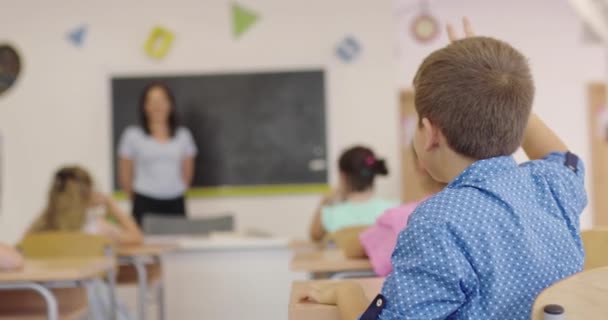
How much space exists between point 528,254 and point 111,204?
3.53 meters

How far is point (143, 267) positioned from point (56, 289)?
778 millimetres

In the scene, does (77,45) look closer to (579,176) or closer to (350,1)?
(350,1)

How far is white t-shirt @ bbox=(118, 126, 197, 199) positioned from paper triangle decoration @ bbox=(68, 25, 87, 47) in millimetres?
847

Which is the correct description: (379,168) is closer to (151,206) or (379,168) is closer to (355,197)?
(355,197)

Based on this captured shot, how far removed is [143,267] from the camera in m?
4.04

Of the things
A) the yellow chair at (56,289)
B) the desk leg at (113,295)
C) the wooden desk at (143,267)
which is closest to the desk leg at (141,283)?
the wooden desk at (143,267)

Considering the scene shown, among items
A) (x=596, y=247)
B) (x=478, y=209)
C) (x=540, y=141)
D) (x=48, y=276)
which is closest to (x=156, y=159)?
(x=48, y=276)

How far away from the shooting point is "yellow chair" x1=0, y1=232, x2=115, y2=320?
3.06 metres

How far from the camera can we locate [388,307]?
1191 mm

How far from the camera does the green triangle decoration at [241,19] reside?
5680 mm

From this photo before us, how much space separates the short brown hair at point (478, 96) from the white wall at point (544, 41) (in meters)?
6.78

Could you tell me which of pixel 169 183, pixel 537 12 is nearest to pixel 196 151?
pixel 169 183

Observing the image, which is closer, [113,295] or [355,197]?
[355,197]

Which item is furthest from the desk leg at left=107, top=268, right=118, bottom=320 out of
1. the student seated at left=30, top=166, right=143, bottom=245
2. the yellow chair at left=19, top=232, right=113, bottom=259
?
the student seated at left=30, top=166, right=143, bottom=245
